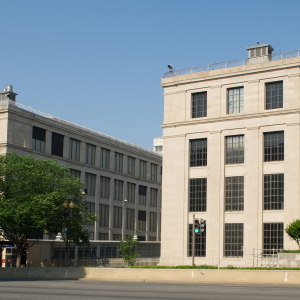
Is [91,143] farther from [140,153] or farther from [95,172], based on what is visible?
[140,153]

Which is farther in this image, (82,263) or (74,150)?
(74,150)

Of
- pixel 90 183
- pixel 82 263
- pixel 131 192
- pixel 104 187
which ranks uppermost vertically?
pixel 90 183

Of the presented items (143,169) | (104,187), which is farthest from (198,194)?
(143,169)

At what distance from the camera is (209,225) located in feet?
159

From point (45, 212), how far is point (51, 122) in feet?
76.9

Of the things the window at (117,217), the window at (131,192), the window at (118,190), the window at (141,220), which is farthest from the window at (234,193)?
the window at (141,220)

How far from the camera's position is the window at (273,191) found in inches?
1800

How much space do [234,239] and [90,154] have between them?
3066 cm

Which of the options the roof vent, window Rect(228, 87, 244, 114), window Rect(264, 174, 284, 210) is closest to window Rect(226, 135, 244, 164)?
window Rect(228, 87, 244, 114)

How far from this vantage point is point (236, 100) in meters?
49.4

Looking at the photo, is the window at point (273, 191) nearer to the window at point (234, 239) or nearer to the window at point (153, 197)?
the window at point (234, 239)

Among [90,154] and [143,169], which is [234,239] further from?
[143,169]

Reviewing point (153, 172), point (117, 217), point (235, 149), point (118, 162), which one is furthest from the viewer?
point (153, 172)

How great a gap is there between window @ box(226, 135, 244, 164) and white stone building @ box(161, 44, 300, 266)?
0.33ft
